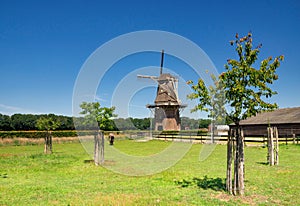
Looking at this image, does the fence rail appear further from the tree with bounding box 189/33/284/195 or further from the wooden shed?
the tree with bounding box 189/33/284/195

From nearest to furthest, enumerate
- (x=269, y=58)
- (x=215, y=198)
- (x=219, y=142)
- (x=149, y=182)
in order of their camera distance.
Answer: (x=215, y=198) < (x=269, y=58) < (x=149, y=182) < (x=219, y=142)

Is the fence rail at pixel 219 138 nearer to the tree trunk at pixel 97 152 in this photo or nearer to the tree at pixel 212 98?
the tree trunk at pixel 97 152

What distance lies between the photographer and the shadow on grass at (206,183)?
25.1ft

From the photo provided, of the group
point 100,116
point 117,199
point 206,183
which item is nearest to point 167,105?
point 100,116

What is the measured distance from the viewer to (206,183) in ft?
27.1

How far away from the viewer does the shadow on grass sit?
25.1 feet

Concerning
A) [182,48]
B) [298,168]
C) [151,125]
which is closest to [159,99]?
[151,125]

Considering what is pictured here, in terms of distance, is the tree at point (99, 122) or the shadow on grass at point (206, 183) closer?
the shadow on grass at point (206, 183)

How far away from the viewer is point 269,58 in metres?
6.98

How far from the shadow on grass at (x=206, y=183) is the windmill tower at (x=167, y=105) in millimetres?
33513

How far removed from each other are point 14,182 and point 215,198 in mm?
6766

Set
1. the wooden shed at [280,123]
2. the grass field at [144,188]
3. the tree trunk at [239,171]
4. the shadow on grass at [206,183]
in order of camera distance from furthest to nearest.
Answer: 1. the wooden shed at [280,123]
2. the shadow on grass at [206,183]
3. the tree trunk at [239,171]
4. the grass field at [144,188]

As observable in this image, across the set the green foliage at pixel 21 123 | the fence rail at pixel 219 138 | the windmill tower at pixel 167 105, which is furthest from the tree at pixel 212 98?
the green foliage at pixel 21 123

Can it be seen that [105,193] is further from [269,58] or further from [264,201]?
[269,58]
